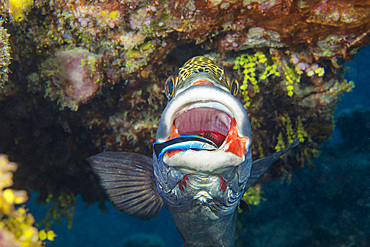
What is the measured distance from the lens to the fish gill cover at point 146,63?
9.27 feet

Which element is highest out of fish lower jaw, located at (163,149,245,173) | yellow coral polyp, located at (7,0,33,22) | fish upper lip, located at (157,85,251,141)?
yellow coral polyp, located at (7,0,33,22)

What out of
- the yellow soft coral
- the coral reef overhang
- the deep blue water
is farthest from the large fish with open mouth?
the deep blue water

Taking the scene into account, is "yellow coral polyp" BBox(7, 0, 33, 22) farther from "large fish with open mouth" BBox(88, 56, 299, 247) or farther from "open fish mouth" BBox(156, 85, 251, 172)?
"open fish mouth" BBox(156, 85, 251, 172)

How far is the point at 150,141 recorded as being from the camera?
177 inches

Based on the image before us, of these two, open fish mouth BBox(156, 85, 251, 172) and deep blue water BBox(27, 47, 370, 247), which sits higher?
open fish mouth BBox(156, 85, 251, 172)

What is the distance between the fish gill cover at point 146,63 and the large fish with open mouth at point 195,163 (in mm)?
785

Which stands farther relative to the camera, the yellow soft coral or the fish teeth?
the fish teeth

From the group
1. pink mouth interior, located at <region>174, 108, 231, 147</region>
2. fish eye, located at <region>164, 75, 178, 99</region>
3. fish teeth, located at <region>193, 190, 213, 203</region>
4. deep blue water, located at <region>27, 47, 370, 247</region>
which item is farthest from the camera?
deep blue water, located at <region>27, 47, 370, 247</region>

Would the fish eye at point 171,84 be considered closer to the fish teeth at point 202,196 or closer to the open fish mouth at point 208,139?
the open fish mouth at point 208,139

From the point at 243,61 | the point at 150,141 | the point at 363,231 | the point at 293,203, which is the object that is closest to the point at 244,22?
the point at 243,61

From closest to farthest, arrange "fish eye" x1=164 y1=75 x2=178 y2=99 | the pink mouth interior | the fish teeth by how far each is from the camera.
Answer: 1. the fish teeth
2. the pink mouth interior
3. "fish eye" x1=164 y1=75 x2=178 y2=99

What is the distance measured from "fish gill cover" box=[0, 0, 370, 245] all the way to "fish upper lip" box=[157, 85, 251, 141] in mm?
1479

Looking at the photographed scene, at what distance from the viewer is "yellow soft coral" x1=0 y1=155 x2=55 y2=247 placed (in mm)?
1315

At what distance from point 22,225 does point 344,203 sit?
19.3ft
